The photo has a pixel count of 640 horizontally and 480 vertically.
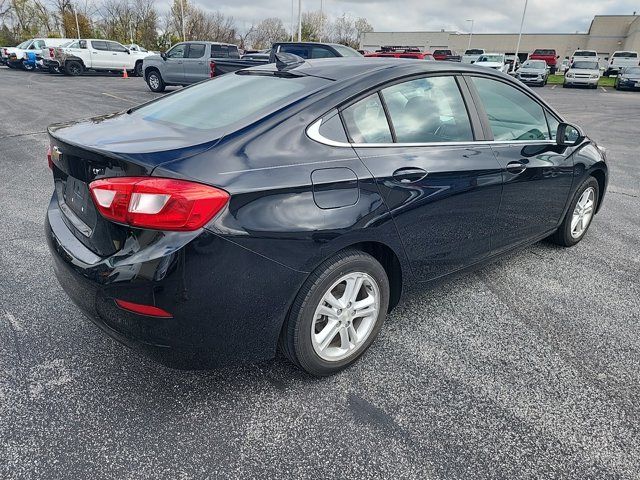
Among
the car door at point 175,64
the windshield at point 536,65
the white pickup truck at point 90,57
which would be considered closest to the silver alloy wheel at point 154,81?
the car door at point 175,64

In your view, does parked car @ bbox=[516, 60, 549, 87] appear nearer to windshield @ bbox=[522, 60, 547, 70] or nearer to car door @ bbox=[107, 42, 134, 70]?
windshield @ bbox=[522, 60, 547, 70]

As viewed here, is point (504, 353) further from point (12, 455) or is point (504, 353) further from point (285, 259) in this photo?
point (12, 455)

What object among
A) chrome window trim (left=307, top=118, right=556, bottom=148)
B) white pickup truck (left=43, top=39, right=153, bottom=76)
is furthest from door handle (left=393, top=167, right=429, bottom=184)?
white pickup truck (left=43, top=39, right=153, bottom=76)

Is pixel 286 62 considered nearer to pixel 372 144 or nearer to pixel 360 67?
pixel 360 67

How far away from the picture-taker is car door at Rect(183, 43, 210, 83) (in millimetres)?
15766

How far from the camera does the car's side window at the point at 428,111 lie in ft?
8.59

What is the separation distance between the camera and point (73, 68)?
77.6ft

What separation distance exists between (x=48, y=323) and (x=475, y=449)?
2498 mm

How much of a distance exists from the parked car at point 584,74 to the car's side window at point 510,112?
29.6m

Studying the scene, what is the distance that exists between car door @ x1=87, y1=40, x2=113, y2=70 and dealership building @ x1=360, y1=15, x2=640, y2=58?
6456 centimetres

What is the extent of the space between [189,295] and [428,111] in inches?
69.1

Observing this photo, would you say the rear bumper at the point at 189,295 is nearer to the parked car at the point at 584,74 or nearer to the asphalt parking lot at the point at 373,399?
the asphalt parking lot at the point at 373,399

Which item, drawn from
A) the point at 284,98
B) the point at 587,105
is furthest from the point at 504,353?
the point at 587,105

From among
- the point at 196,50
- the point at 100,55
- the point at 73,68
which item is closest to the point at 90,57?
the point at 100,55
